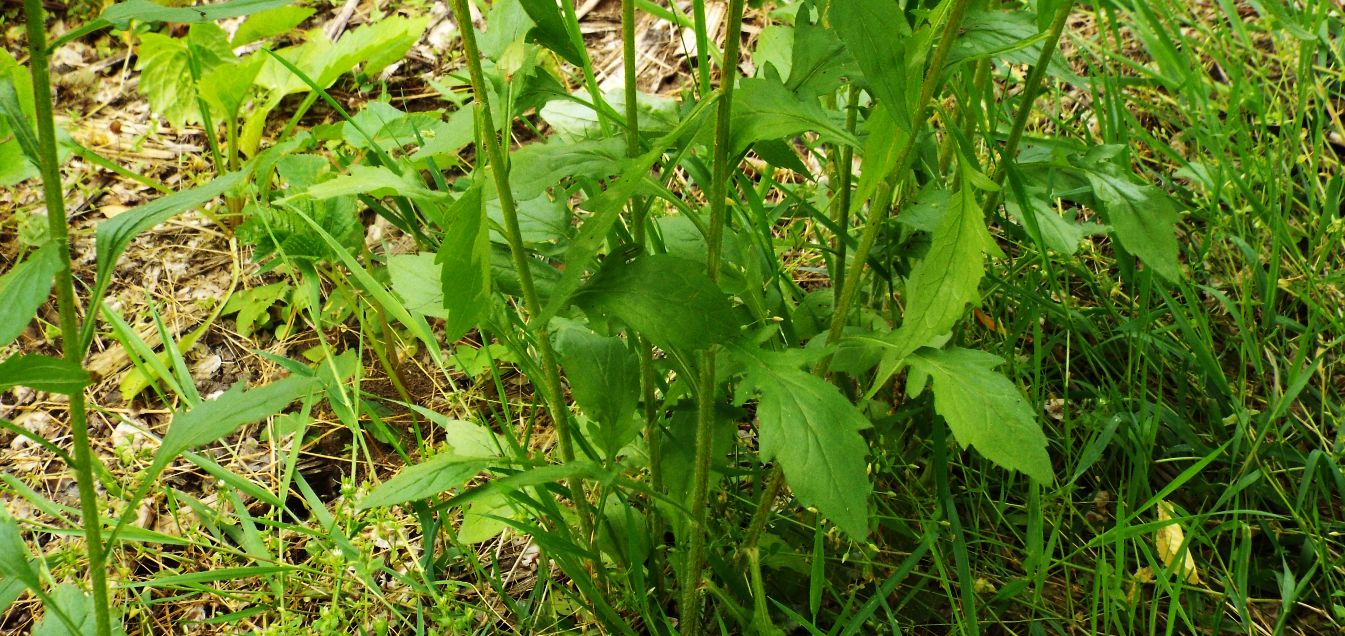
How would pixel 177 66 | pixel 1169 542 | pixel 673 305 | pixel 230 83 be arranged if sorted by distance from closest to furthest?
pixel 673 305
pixel 1169 542
pixel 230 83
pixel 177 66

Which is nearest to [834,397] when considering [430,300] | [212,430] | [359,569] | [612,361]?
[612,361]

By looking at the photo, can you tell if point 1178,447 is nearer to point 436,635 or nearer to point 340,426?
point 436,635

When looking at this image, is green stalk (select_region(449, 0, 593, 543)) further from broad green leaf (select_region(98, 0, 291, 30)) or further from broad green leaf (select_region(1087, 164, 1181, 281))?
broad green leaf (select_region(1087, 164, 1181, 281))

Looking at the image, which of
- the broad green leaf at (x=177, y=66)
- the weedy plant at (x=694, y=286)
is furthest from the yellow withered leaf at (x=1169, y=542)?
the broad green leaf at (x=177, y=66)

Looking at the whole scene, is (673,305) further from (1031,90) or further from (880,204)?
(1031,90)

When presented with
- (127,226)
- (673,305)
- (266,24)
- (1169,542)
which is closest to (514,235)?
(673,305)

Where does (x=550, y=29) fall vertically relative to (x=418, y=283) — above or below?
above
